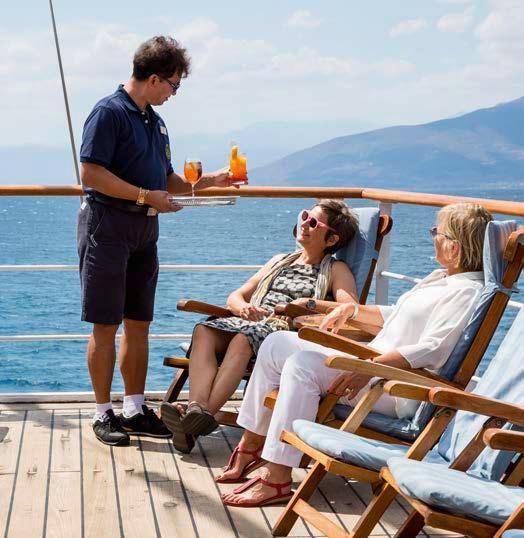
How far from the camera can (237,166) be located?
4.37 m

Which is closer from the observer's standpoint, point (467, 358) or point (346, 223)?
point (467, 358)

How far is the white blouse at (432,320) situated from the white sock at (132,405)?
128 centimetres

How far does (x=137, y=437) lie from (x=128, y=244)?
0.81 meters

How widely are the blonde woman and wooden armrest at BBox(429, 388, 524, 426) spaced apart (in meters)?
0.59

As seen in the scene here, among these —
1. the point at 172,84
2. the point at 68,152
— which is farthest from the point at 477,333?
the point at 68,152

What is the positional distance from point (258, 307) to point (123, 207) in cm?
69

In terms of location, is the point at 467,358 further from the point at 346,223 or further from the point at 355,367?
the point at 346,223

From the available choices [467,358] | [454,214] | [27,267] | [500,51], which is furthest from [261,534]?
[500,51]

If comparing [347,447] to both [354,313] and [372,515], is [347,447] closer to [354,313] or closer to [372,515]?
[372,515]

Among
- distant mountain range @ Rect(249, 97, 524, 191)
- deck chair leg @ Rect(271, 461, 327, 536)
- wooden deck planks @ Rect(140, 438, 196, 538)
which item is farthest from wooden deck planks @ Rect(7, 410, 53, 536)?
distant mountain range @ Rect(249, 97, 524, 191)

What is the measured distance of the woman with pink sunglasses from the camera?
4000 millimetres

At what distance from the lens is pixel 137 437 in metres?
4.35

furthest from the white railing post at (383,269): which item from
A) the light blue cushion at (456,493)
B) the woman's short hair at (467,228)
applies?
the light blue cushion at (456,493)

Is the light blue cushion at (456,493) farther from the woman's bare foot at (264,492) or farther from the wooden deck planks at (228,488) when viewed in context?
the woman's bare foot at (264,492)
